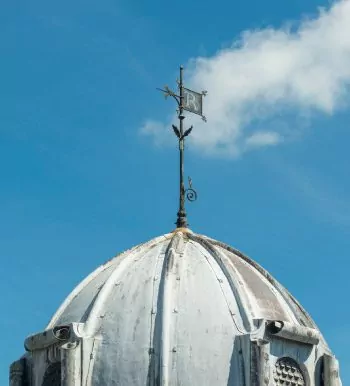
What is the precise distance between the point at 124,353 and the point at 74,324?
1.33 metres

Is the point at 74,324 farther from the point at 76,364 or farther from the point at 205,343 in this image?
the point at 205,343

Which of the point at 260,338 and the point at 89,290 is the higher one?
the point at 89,290

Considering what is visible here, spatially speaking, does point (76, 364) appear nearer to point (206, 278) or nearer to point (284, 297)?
point (206, 278)

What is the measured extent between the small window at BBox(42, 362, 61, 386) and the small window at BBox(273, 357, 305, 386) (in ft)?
14.8

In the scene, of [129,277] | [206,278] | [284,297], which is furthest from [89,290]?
[284,297]

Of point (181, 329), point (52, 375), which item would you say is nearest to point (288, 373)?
point (181, 329)

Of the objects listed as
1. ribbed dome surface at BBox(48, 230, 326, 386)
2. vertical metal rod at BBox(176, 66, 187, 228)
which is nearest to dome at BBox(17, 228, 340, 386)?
ribbed dome surface at BBox(48, 230, 326, 386)

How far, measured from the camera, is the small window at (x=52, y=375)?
24234 millimetres

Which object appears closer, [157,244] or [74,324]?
[74,324]

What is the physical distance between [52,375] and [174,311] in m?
3.00

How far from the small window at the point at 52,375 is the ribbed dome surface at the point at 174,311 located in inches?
38.4

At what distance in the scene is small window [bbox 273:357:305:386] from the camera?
78.1 ft

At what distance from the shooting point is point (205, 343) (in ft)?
77.0

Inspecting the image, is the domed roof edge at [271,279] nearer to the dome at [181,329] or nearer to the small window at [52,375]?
the dome at [181,329]
